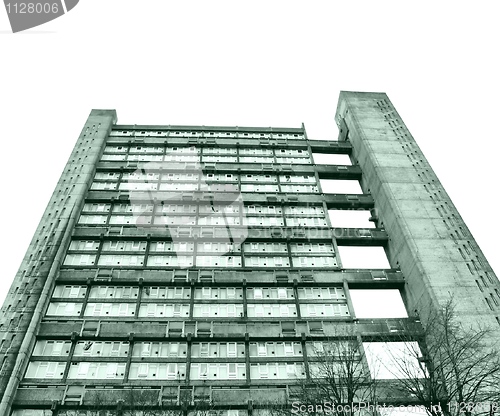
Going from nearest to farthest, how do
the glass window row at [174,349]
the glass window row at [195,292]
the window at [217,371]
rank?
1. the window at [217,371]
2. the glass window row at [174,349]
3. the glass window row at [195,292]

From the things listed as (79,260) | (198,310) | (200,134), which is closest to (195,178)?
(200,134)

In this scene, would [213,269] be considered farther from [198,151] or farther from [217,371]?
[198,151]

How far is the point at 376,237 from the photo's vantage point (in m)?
48.4

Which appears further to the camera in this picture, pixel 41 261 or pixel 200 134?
pixel 200 134

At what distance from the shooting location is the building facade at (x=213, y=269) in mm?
35438

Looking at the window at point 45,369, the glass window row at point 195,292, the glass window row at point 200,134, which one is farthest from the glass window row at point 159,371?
the glass window row at point 200,134

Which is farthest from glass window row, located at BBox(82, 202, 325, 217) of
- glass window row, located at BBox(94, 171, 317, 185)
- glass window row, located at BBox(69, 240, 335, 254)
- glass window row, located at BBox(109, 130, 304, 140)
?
glass window row, located at BBox(109, 130, 304, 140)

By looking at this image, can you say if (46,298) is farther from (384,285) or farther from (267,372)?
(384,285)

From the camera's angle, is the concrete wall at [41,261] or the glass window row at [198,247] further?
the glass window row at [198,247]

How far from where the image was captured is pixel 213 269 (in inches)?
1705

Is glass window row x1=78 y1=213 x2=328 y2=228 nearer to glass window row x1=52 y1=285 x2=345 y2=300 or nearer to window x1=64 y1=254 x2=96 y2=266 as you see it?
window x1=64 y1=254 x2=96 y2=266

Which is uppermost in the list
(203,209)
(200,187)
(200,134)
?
(200,134)

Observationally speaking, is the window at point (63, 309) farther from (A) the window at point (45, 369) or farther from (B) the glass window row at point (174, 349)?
(A) the window at point (45, 369)

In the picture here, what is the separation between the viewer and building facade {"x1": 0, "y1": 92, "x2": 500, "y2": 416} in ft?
116
